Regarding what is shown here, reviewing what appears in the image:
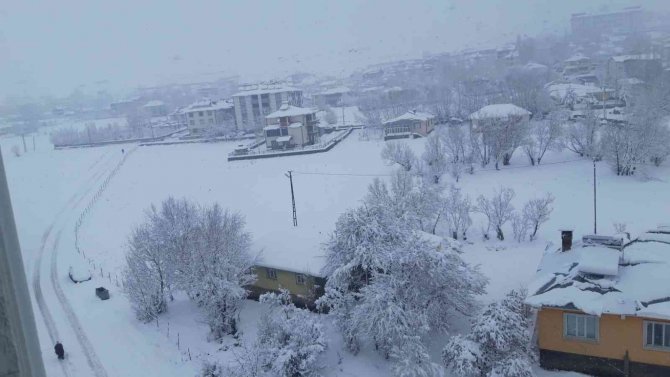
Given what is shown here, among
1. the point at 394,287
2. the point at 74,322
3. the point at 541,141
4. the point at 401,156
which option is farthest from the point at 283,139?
the point at 394,287

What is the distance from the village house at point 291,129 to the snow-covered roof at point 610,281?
26683mm

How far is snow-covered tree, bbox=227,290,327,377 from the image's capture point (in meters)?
7.90

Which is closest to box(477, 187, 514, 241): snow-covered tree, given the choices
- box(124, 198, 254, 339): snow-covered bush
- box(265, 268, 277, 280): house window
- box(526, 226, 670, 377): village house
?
box(526, 226, 670, 377): village house

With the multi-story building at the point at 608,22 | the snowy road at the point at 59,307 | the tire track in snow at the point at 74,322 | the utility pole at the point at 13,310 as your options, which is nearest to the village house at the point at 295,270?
the tire track in snow at the point at 74,322

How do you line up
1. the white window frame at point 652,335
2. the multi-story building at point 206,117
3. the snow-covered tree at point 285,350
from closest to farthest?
the white window frame at point 652,335, the snow-covered tree at point 285,350, the multi-story building at point 206,117

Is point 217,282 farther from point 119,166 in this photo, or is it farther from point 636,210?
point 119,166

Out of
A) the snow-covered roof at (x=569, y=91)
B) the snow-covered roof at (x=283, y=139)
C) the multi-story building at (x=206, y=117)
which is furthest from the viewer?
the multi-story building at (x=206, y=117)

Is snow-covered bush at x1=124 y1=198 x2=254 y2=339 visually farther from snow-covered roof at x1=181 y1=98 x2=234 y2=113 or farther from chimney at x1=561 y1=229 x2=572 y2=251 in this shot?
snow-covered roof at x1=181 y1=98 x2=234 y2=113

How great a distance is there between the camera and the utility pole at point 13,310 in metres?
0.56

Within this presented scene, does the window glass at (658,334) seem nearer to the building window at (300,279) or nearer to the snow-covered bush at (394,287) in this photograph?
the snow-covered bush at (394,287)

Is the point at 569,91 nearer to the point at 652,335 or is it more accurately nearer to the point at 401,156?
the point at 401,156

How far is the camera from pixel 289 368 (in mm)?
8023

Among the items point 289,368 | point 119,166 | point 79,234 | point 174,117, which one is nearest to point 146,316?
point 289,368

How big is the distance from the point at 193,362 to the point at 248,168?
20.7m
